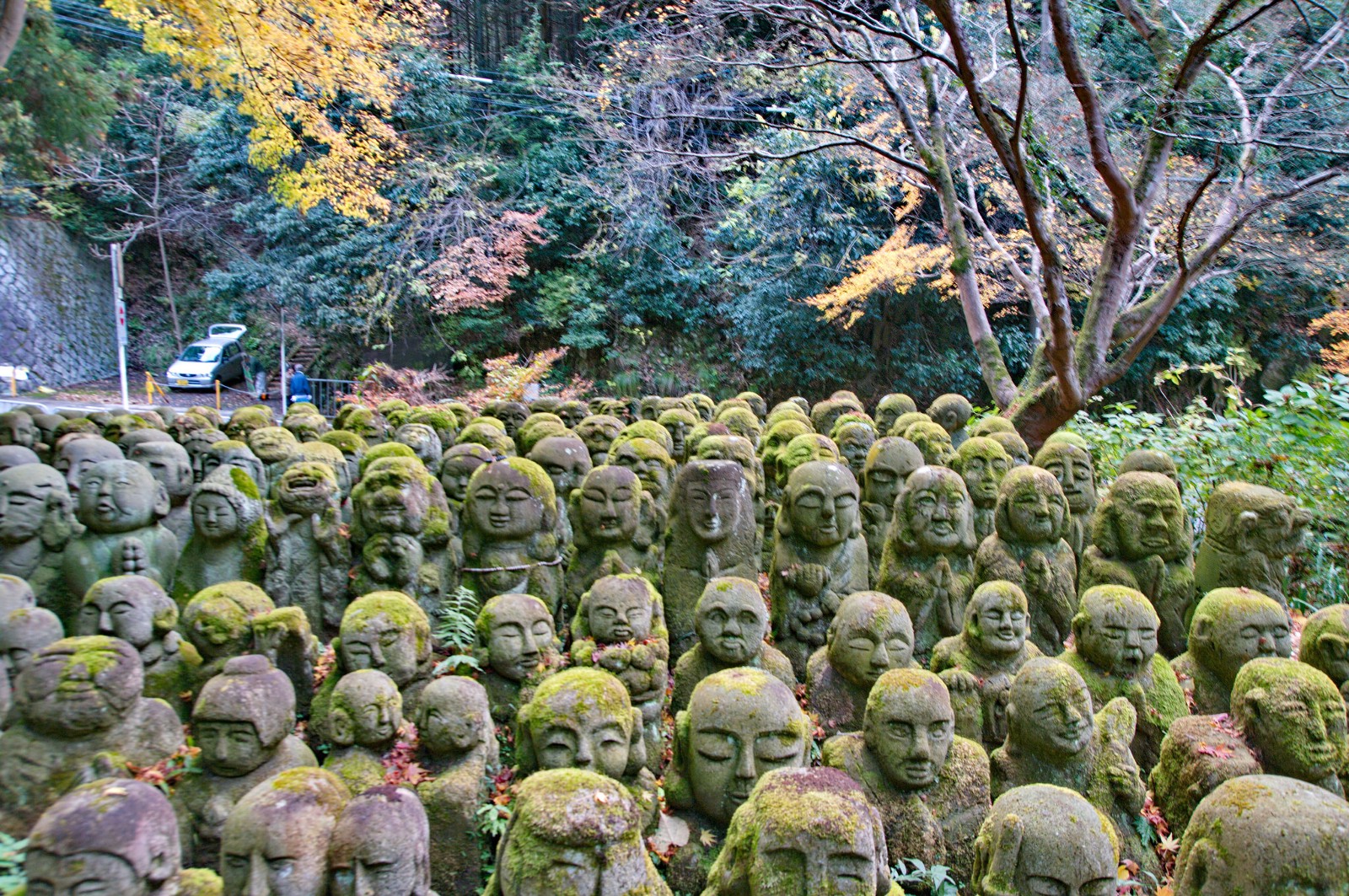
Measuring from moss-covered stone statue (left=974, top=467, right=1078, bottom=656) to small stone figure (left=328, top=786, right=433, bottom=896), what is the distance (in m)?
4.78

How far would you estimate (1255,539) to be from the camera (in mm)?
6973

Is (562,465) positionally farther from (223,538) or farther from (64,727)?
(64,727)

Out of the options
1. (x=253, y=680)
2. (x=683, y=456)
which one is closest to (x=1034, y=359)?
(x=683, y=456)

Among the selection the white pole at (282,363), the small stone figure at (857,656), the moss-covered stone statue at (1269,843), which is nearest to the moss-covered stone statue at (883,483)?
the small stone figure at (857,656)

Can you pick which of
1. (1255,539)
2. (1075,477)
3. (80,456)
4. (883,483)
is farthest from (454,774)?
(1075,477)

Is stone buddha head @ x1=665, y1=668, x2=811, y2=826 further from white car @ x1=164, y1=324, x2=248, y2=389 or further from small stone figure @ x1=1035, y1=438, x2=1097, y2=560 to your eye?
white car @ x1=164, y1=324, x2=248, y2=389

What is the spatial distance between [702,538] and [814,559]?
882 mm

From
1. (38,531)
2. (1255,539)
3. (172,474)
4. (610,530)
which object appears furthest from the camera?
(172,474)

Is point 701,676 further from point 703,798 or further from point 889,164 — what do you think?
point 889,164

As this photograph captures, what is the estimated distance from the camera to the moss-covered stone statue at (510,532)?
7547 mm

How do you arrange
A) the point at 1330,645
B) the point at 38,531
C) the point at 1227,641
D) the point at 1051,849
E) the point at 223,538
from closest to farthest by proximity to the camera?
the point at 1051,849
the point at 1330,645
the point at 1227,641
the point at 38,531
the point at 223,538

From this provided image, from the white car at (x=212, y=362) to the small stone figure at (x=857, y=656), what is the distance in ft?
87.2

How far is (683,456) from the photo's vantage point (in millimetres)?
11344

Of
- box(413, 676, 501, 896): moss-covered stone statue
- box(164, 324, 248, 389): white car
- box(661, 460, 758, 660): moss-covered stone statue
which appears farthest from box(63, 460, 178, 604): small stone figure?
box(164, 324, 248, 389): white car
